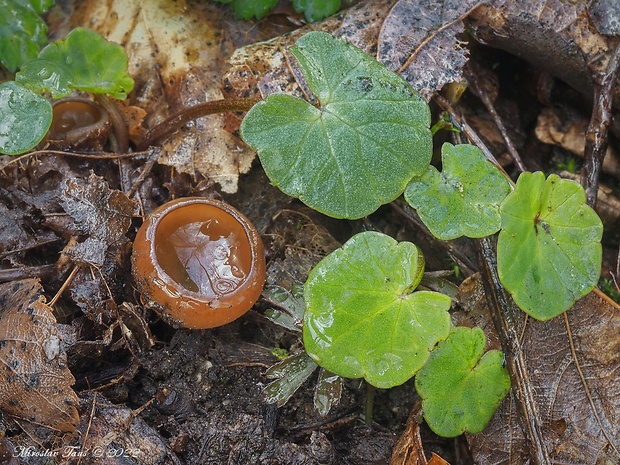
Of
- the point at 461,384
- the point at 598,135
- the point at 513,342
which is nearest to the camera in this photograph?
the point at 461,384

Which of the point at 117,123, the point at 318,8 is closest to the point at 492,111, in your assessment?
the point at 318,8

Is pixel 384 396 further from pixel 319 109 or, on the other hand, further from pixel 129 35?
pixel 129 35

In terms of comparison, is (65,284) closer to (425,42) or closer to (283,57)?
(283,57)

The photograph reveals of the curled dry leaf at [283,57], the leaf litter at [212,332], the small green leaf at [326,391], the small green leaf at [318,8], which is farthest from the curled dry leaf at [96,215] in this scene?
the small green leaf at [318,8]

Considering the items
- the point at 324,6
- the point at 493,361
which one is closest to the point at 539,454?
the point at 493,361

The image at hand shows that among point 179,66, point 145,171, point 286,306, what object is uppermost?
point 179,66

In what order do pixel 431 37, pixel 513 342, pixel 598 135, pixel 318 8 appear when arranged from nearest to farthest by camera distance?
pixel 513 342, pixel 598 135, pixel 431 37, pixel 318 8

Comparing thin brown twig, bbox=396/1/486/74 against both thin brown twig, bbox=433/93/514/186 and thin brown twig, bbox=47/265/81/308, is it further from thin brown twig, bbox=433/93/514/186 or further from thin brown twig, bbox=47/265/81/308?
thin brown twig, bbox=47/265/81/308

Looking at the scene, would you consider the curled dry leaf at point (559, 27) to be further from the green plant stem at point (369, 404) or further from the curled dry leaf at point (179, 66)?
the green plant stem at point (369, 404)
